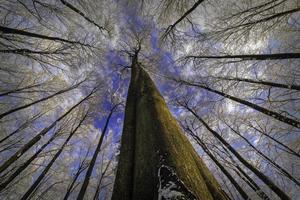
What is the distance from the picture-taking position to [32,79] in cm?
1020

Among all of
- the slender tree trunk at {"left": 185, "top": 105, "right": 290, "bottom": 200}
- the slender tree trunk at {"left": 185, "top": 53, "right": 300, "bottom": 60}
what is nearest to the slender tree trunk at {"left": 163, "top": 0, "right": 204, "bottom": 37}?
the slender tree trunk at {"left": 185, "top": 53, "right": 300, "bottom": 60}

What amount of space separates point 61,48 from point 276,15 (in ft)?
23.4

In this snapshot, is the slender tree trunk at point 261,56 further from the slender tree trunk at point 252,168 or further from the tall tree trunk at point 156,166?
the slender tree trunk at point 252,168

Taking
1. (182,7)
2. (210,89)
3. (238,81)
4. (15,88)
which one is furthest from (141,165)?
(15,88)

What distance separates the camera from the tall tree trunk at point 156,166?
173cm

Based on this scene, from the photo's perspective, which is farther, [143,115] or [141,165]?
[143,115]

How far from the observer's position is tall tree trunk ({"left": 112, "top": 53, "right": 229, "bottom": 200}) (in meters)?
1.73

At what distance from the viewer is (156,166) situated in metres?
1.94

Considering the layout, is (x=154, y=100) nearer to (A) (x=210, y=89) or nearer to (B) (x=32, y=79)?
(A) (x=210, y=89)

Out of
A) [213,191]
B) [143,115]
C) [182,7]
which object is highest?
[182,7]

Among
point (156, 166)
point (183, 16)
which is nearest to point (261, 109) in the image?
point (183, 16)

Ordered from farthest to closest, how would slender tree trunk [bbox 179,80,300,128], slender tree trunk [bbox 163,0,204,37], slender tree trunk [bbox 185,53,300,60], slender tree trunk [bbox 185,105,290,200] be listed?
1. slender tree trunk [bbox 185,105,290,200]
2. slender tree trunk [bbox 179,80,300,128]
3. slender tree trunk [bbox 163,0,204,37]
4. slender tree trunk [bbox 185,53,300,60]

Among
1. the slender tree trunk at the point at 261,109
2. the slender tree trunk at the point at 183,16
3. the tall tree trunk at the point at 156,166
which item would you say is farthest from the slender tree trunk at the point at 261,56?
the tall tree trunk at the point at 156,166

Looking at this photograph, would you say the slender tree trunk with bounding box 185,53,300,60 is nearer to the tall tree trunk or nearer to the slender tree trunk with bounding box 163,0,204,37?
the slender tree trunk with bounding box 163,0,204,37
